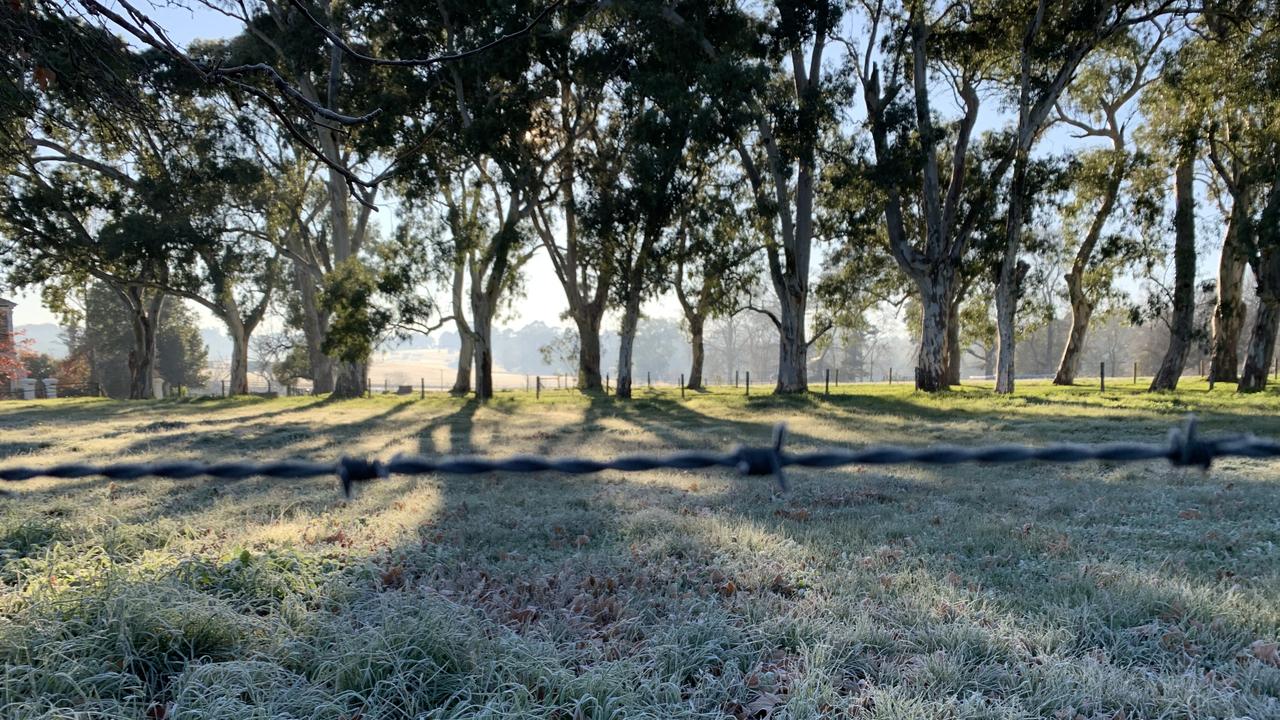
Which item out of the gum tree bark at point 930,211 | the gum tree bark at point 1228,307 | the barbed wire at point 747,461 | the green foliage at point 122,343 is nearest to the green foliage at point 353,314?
the gum tree bark at point 930,211

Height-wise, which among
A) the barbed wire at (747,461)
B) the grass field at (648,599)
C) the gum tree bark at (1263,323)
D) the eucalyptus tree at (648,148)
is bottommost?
the grass field at (648,599)

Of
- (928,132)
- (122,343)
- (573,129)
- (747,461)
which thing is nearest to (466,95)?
(573,129)

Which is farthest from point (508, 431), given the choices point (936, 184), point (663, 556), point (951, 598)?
point (936, 184)

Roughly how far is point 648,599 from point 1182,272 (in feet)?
77.6

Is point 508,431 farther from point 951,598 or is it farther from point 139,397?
point 139,397

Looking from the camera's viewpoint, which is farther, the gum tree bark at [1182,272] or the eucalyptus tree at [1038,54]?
the gum tree bark at [1182,272]

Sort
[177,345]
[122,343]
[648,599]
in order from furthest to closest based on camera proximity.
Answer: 1. [177,345]
2. [122,343]
3. [648,599]

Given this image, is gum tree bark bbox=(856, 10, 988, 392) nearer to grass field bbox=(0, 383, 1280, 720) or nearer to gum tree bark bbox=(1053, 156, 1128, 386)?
gum tree bark bbox=(1053, 156, 1128, 386)

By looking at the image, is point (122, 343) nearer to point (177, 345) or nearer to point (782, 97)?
point (177, 345)

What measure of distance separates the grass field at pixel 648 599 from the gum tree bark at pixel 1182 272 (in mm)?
16152

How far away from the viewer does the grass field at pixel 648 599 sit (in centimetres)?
247

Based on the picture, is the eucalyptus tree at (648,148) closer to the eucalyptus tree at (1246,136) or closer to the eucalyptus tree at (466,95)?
the eucalyptus tree at (466,95)

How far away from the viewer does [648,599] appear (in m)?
3.50

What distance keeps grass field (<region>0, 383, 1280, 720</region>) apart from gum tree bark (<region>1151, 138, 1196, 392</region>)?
1615 cm
